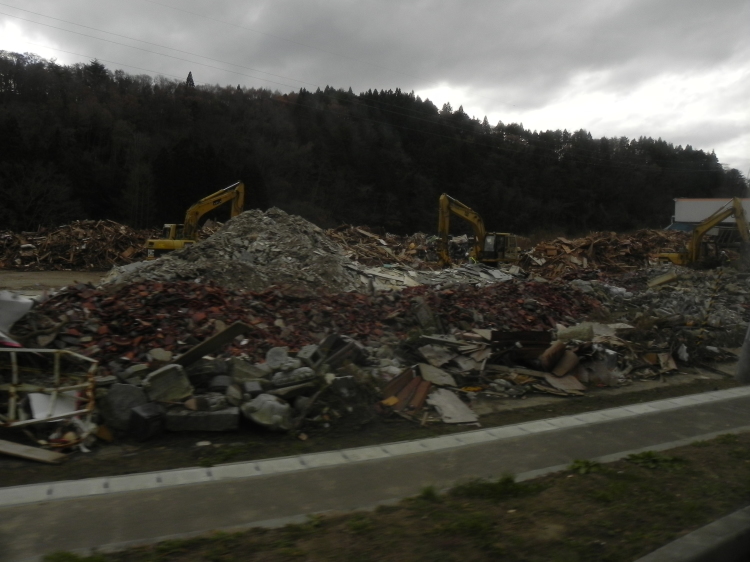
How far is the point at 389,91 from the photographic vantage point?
75.4 metres

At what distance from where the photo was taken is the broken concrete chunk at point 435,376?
909 centimetres

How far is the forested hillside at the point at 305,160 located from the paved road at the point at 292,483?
131ft

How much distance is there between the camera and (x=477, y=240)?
27500mm

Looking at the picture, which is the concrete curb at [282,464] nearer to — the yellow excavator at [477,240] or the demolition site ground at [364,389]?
the demolition site ground at [364,389]

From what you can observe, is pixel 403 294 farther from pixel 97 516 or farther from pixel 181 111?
pixel 181 111

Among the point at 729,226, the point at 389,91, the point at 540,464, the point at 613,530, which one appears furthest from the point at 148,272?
the point at 389,91

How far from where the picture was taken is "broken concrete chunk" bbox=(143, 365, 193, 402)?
23.9 feet

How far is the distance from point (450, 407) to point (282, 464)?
277 centimetres

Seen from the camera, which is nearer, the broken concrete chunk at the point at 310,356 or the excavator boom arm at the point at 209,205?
the broken concrete chunk at the point at 310,356

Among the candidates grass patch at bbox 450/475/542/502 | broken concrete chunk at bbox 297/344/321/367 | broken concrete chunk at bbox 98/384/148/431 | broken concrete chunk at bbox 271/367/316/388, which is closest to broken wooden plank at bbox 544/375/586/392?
broken concrete chunk at bbox 297/344/321/367

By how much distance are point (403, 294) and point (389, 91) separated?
211 ft

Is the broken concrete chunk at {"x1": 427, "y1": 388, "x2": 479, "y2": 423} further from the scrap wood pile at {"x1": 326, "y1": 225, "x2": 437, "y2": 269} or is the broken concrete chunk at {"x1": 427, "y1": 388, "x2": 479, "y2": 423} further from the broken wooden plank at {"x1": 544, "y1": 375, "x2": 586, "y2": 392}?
the scrap wood pile at {"x1": 326, "y1": 225, "x2": 437, "y2": 269}

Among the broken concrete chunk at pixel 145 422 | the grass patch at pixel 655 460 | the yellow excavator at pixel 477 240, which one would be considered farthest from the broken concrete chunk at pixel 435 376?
the yellow excavator at pixel 477 240

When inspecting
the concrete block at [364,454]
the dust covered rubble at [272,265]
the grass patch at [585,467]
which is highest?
the dust covered rubble at [272,265]
